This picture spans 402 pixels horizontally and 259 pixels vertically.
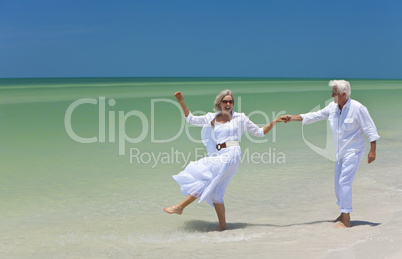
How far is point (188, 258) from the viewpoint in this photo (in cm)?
539

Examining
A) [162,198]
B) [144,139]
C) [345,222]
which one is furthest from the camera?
[144,139]

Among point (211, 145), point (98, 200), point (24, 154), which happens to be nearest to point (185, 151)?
point (24, 154)

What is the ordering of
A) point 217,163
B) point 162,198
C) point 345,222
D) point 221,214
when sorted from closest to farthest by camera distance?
1. point 345,222
2. point 217,163
3. point 221,214
4. point 162,198

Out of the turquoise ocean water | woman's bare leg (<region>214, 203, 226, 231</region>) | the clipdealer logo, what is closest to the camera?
the turquoise ocean water

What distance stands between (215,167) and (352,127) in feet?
5.44

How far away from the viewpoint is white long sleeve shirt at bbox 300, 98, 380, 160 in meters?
6.23

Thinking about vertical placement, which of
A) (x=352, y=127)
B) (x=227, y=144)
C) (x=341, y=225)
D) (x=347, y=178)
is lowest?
(x=341, y=225)

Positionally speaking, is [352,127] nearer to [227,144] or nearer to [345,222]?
[345,222]

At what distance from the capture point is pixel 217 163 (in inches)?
253

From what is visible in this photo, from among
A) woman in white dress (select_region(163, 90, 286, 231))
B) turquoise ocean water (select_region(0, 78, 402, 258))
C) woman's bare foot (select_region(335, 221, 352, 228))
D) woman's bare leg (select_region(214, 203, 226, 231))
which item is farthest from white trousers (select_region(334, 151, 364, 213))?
woman's bare leg (select_region(214, 203, 226, 231))

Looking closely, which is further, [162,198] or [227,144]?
[162,198]

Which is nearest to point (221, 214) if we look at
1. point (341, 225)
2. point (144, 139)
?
point (341, 225)

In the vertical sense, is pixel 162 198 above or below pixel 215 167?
below

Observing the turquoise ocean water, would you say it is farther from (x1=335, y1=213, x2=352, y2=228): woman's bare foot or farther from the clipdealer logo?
(x1=335, y1=213, x2=352, y2=228): woman's bare foot
